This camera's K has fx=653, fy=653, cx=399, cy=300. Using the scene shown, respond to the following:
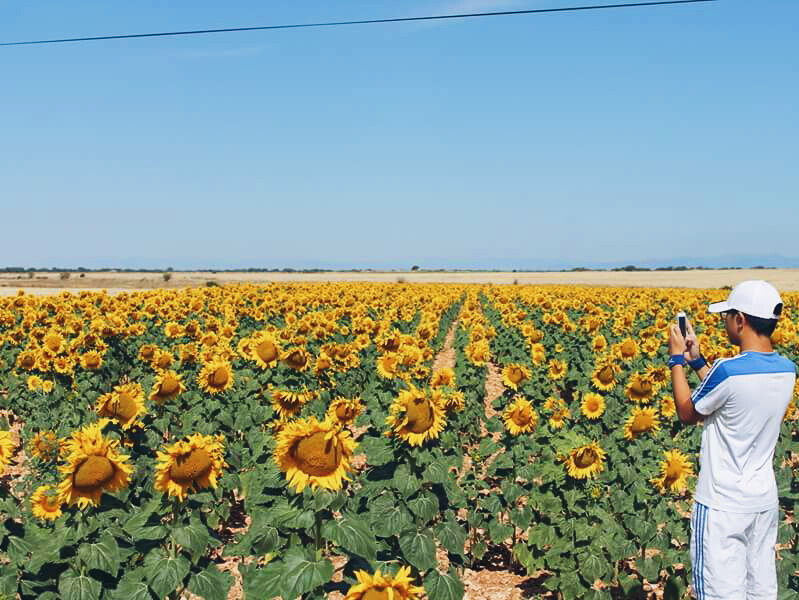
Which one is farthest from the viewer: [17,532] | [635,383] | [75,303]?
[75,303]

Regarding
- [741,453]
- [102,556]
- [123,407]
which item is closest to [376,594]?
[102,556]

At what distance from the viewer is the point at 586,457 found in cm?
659

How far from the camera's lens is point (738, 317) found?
4.14 metres

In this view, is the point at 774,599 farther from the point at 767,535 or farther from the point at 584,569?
the point at 584,569

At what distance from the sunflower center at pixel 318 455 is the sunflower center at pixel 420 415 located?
116 cm

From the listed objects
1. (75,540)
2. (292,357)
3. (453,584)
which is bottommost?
(453,584)

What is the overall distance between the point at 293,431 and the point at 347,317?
754 inches

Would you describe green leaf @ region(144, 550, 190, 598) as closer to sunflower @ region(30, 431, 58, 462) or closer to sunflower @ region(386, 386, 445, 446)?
sunflower @ region(386, 386, 445, 446)

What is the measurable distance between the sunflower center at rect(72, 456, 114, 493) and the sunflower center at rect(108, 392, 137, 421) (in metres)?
2.20

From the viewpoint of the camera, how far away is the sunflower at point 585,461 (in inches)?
258

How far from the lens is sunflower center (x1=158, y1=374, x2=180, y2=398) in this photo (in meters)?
7.76

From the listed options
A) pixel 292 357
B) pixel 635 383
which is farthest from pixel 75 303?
pixel 635 383

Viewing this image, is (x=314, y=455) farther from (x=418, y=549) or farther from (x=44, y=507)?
(x=44, y=507)

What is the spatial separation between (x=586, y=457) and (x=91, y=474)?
4541 mm
